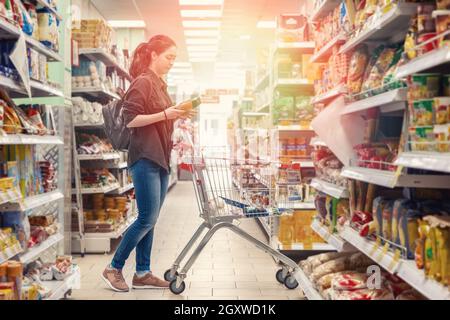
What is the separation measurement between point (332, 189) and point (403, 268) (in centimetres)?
103

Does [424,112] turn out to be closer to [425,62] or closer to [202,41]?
[425,62]

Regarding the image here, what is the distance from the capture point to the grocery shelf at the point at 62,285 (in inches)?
110

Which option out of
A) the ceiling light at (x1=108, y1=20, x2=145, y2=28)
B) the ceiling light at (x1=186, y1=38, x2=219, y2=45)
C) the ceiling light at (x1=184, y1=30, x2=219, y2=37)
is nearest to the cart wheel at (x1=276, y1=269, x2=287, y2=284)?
the ceiling light at (x1=108, y1=20, x2=145, y2=28)

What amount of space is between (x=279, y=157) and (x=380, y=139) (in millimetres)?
2047

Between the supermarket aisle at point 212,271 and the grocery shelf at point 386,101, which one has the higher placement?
the grocery shelf at point 386,101

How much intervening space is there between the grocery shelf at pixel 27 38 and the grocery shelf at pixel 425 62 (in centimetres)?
176

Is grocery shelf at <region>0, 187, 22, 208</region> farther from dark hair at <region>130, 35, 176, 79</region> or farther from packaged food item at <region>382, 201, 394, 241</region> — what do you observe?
packaged food item at <region>382, 201, 394, 241</region>

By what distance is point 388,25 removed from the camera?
7.60ft

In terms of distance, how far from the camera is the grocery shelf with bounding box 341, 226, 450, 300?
5.10ft

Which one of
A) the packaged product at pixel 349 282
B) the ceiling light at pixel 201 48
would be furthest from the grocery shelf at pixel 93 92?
the ceiling light at pixel 201 48

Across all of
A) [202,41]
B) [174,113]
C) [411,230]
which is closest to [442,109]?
[411,230]

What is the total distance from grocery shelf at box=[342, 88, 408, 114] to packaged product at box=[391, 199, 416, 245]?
1.29ft

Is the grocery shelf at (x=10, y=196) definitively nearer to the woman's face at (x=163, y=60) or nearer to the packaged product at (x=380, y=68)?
the woman's face at (x=163, y=60)
